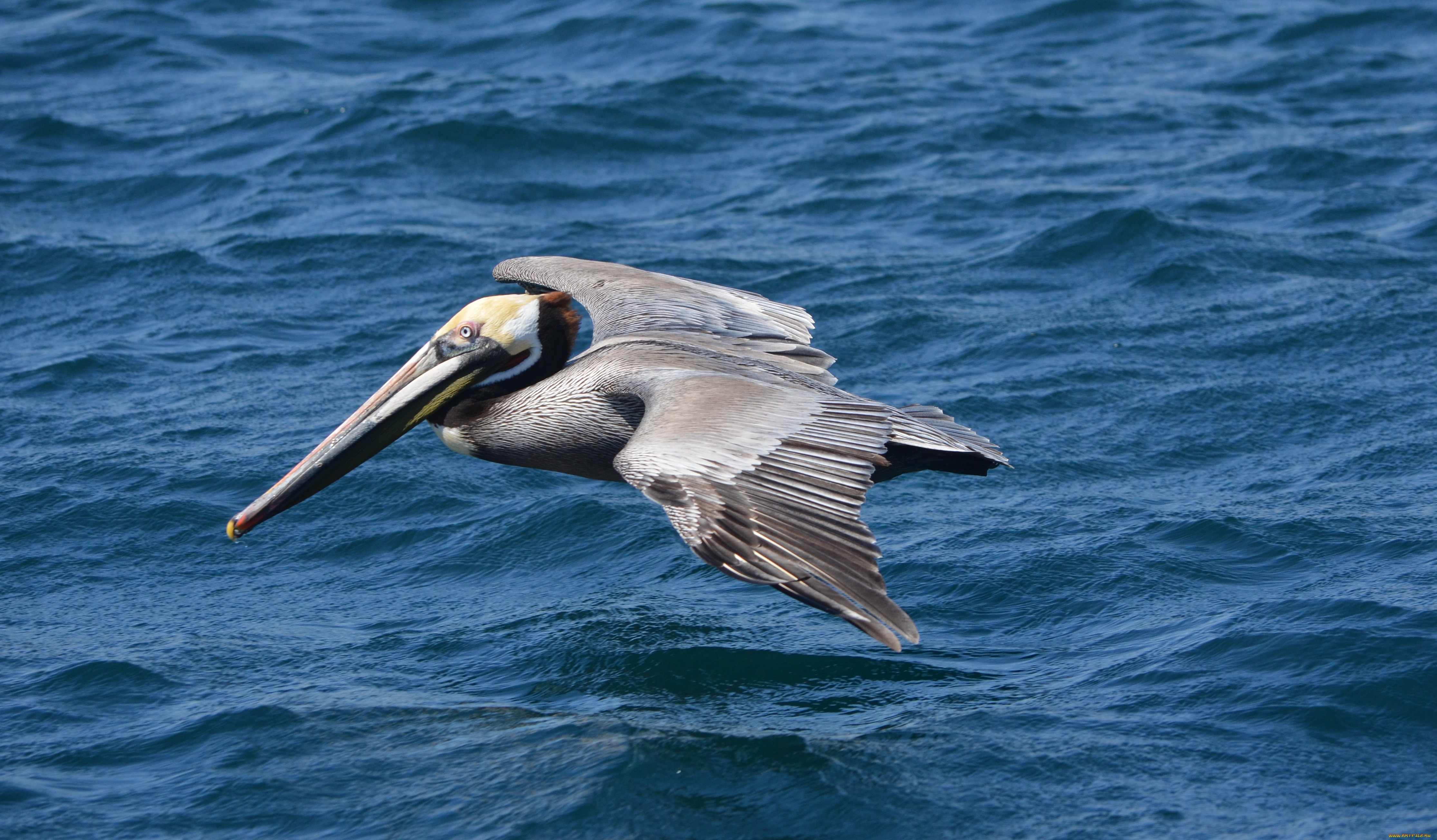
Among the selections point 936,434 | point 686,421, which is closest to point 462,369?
point 686,421

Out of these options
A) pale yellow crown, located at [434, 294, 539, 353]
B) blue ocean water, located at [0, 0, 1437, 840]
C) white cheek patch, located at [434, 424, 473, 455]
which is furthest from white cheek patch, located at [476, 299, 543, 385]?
blue ocean water, located at [0, 0, 1437, 840]

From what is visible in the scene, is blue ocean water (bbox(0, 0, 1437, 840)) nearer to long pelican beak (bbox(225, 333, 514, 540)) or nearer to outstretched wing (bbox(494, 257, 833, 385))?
long pelican beak (bbox(225, 333, 514, 540))

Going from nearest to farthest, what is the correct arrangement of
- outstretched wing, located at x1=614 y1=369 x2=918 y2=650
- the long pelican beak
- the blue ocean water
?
outstretched wing, located at x1=614 y1=369 x2=918 y2=650 < the blue ocean water < the long pelican beak

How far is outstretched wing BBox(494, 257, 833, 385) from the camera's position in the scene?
7.22 metres

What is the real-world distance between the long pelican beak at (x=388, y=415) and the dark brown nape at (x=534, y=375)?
2.2 inches

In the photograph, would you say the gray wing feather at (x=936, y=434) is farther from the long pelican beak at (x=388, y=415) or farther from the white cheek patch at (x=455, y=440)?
the white cheek patch at (x=455, y=440)

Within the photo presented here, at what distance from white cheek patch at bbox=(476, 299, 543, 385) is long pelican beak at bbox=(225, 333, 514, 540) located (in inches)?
1.5

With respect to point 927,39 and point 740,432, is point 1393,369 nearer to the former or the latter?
point 740,432

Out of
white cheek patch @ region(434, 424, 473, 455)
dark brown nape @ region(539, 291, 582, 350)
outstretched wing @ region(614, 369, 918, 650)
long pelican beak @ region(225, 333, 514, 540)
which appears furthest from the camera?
dark brown nape @ region(539, 291, 582, 350)

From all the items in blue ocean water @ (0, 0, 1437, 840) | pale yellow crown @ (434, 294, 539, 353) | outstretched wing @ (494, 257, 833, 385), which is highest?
pale yellow crown @ (434, 294, 539, 353)

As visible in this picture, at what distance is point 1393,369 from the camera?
8945mm

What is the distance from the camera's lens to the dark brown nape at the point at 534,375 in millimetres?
6914

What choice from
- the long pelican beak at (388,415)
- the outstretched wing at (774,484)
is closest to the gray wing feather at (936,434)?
the outstretched wing at (774,484)

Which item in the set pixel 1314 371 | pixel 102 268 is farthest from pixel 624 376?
pixel 102 268
